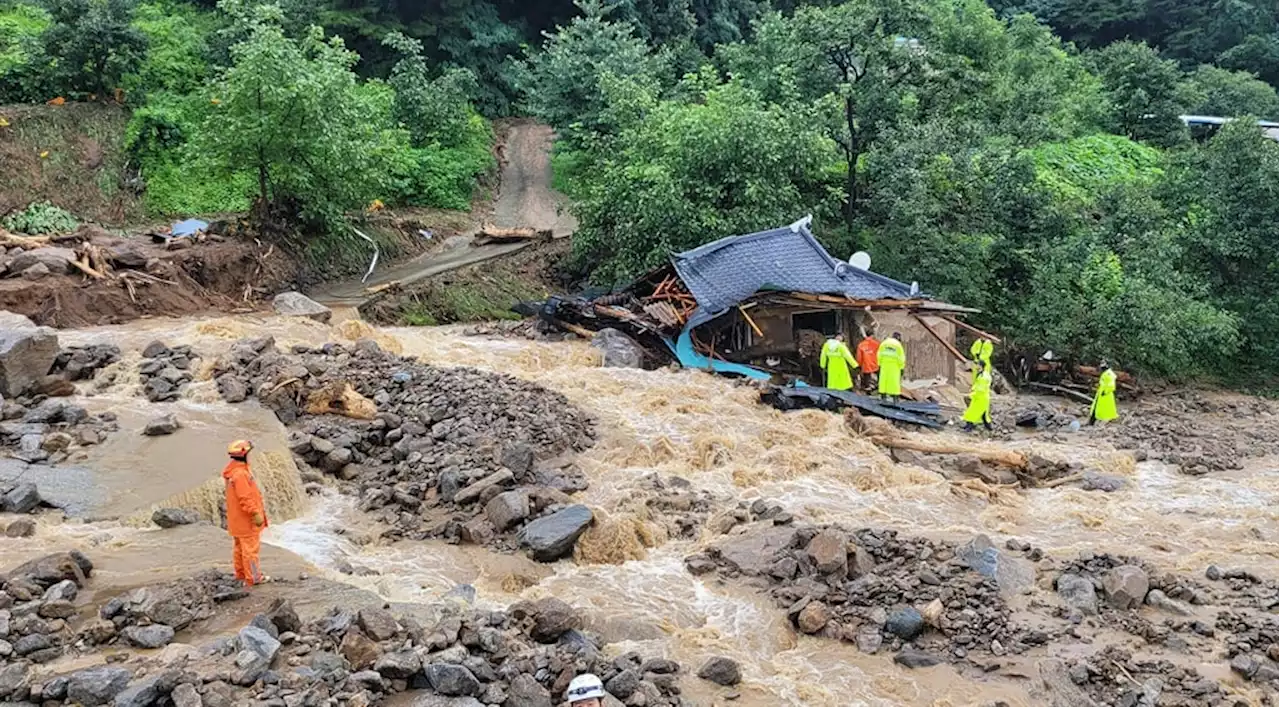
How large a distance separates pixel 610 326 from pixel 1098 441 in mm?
9369

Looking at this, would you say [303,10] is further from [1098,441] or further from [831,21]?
[1098,441]

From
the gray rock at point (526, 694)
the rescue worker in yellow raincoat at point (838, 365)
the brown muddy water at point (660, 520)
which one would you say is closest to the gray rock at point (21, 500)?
the brown muddy water at point (660, 520)

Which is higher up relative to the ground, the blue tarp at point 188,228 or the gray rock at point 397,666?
the blue tarp at point 188,228

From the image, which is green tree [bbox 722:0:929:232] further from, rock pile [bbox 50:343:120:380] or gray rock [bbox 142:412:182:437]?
gray rock [bbox 142:412:182:437]

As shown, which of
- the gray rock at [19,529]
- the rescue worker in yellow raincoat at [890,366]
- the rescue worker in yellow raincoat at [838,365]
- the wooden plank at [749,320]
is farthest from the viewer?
the wooden plank at [749,320]

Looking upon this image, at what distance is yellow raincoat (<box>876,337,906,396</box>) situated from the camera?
16812mm

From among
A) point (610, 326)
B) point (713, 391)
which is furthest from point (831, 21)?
point (713, 391)

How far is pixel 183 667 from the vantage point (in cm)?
702

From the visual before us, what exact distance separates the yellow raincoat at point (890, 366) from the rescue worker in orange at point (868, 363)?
76 cm

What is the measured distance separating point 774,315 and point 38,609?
14.0m

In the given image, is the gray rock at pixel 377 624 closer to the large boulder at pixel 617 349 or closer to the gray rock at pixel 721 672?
the gray rock at pixel 721 672

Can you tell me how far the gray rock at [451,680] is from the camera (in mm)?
7160

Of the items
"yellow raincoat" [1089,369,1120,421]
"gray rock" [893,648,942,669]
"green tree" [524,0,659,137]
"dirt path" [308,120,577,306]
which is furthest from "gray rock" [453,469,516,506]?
"green tree" [524,0,659,137]

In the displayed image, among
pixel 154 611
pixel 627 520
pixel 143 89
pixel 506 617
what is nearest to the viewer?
pixel 154 611
